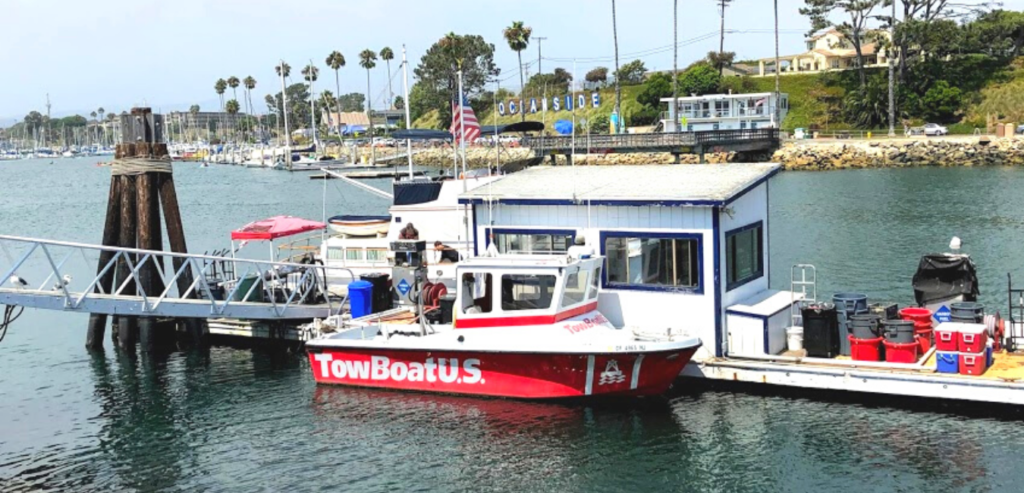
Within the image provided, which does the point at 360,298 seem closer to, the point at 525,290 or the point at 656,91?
the point at 525,290

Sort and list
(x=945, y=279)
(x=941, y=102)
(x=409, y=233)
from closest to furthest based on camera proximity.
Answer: (x=945, y=279)
(x=409, y=233)
(x=941, y=102)

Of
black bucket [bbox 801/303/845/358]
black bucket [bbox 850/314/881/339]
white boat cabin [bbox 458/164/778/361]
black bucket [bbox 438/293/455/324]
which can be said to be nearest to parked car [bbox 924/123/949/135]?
white boat cabin [bbox 458/164/778/361]

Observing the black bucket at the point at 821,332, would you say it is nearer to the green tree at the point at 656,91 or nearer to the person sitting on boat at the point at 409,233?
the person sitting on boat at the point at 409,233

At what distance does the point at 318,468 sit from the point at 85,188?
118024 millimetres

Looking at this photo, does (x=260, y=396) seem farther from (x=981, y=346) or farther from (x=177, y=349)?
(x=981, y=346)

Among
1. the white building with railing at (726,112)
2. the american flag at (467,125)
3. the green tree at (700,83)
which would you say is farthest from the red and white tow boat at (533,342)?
the green tree at (700,83)

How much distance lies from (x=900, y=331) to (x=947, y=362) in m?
1.04

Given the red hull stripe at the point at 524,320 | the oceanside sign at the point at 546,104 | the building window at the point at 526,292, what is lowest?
the red hull stripe at the point at 524,320

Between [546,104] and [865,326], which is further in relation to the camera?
[546,104]

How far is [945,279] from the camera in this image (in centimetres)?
2217

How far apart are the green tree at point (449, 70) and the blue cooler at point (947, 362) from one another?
12574 cm

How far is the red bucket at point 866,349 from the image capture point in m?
19.6

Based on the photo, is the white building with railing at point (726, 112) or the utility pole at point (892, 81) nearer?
the utility pole at point (892, 81)

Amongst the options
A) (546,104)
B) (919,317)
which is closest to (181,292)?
(919,317)
